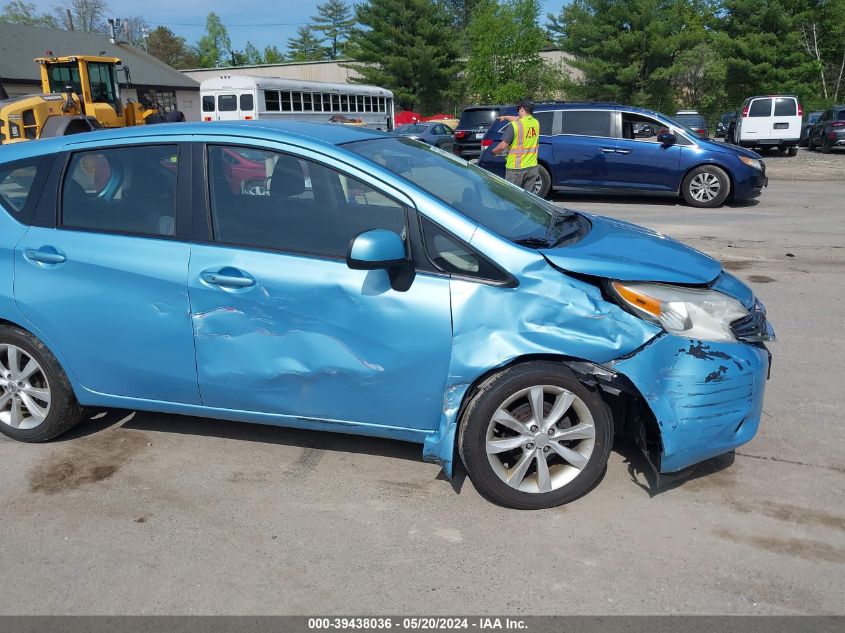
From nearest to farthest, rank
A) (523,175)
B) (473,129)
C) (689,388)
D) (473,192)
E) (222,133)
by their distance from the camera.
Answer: (689,388) → (222,133) → (473,192) → (523,175) → (473,129)

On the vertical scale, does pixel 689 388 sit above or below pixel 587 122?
below

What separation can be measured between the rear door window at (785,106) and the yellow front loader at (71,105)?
19741 millimetres

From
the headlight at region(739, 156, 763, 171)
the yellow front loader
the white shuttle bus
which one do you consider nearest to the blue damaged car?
the headlight at region(739, 156, 763, 171)

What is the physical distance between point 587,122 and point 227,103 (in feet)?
58.7

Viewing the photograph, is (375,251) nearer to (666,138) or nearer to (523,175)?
(523,175)

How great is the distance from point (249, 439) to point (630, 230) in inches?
97.2

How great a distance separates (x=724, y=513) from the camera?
3.41 meters

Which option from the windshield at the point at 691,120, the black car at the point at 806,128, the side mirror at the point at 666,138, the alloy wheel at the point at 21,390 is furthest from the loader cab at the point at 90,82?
the black car at the point at 806,128

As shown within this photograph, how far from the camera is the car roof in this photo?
3.72m

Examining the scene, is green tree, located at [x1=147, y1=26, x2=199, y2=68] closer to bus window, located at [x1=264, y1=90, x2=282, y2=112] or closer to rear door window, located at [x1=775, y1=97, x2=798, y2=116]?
bus window, located at [x1=264, y1=90, x2=282, y2=112]

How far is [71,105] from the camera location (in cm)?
2059

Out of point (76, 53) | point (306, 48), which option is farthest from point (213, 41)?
point (76, 53)

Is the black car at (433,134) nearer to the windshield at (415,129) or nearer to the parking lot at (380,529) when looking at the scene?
the windshield at (415,129)

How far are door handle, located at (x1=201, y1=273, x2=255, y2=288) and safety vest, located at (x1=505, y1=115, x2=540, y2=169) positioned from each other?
25.3 feet
